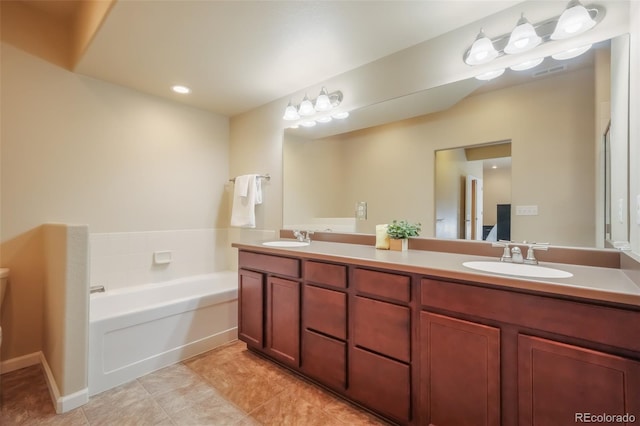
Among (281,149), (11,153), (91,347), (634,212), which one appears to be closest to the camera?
(634,212)

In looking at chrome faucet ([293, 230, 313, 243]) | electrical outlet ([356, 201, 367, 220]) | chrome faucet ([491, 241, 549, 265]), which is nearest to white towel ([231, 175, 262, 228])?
chrome faucet ([293, 230, 313, 243])

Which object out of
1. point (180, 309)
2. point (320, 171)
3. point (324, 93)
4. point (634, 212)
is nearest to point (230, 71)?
point (324, 93)

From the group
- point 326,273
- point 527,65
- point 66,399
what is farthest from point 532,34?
point 66,399

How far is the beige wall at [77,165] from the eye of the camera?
6.71 ft

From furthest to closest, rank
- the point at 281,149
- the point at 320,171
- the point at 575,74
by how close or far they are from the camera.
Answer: the point at 281,149 < the point at 320,171 < the point at 575,74

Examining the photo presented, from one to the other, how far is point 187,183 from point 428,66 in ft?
8.17

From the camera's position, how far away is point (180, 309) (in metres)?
2.17

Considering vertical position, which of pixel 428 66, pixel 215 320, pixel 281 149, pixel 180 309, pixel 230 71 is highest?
pixel 230 71

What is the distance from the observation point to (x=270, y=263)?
204 centimetres

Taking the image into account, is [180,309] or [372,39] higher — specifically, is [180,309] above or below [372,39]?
below

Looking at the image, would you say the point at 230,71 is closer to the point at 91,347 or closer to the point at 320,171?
the point at 320,171

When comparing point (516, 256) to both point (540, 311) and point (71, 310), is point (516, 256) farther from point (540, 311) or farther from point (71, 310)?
point (71, 310)

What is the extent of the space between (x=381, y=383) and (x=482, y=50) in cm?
186

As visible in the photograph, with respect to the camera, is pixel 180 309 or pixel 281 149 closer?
pixel 180 309
